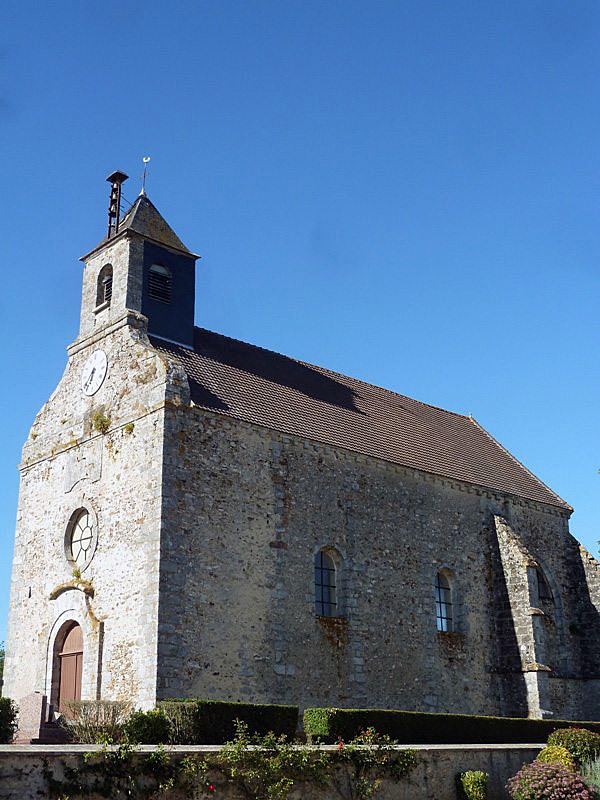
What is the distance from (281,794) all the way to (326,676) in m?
8.46

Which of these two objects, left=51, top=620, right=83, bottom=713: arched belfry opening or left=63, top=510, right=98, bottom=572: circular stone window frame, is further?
left=63, top=510, right=98, bottom=572: circular stone window frame

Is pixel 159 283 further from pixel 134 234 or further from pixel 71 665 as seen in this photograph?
pixel 71 665

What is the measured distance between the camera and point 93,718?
19141 mm

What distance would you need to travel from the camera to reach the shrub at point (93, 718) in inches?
691

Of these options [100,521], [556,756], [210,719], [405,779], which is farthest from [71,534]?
[556,756]

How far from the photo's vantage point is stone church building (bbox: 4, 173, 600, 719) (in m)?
20.5

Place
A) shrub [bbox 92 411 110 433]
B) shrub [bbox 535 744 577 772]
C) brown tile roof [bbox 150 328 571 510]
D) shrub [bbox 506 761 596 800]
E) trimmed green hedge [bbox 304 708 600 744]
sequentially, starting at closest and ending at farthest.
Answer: shrub [bbox 506 761 596 800]
shrub [bbox 535 744 577 772]
trimmed green hedge [bbox 304 708 600 744]
shrub [bbox 92 411 110 433]
brown tile roof [bbox 150 328 571 510]

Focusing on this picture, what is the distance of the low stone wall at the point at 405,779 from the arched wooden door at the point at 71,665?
832cm

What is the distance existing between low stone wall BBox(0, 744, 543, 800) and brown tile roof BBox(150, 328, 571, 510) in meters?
9.21

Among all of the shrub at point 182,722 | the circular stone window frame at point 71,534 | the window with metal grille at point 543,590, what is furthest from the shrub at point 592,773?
the circular stone window frame at point 71,534

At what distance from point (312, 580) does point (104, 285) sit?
388 inches

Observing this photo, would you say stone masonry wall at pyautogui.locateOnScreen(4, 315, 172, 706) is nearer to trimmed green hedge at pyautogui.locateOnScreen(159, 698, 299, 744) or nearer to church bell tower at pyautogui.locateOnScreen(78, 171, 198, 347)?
church bell tower at pyautogui.locateOnScreen(78, 171, 198, 347)

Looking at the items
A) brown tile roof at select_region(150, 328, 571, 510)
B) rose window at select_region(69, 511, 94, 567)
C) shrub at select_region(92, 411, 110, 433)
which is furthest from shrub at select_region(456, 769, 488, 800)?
shrub at select_region(92, 411, 110, 433)

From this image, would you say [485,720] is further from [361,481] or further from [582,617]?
[582,617]
